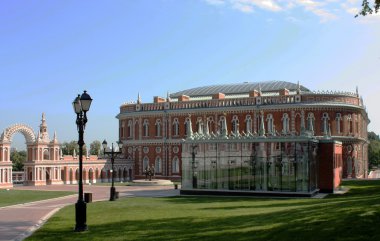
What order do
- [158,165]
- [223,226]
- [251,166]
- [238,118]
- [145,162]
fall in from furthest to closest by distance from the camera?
[145,162] → [158,165] → [238,118] → [251,166] → [223,226]

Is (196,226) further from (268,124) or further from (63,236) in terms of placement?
(268,124)

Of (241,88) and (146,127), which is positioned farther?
(241,88)

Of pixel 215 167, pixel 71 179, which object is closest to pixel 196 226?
pixel 215 167

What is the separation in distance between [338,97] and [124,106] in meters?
32.1

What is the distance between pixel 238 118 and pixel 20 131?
94.6ft

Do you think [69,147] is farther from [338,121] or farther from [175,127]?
[338,121]

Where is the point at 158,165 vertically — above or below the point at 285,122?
below

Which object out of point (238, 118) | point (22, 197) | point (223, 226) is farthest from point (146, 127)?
point (223, 226)

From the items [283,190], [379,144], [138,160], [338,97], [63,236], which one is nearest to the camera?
[63,236]

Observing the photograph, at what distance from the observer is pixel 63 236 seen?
52.5 feet

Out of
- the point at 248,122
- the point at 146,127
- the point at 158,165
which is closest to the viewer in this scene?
the point at 248,122

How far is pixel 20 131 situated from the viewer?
6331 cm

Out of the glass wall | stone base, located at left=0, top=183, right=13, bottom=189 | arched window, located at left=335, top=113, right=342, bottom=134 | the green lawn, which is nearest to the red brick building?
arched window, located at left=335, top=113, right=342, bottom=134

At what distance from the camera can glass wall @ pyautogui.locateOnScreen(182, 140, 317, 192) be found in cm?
3503
